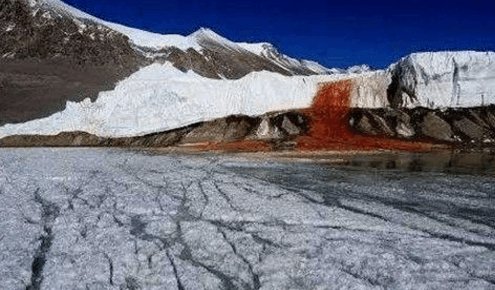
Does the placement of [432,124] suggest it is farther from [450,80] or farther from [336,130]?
[336,130]

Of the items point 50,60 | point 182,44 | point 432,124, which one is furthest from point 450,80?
point 182,44

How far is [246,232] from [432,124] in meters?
24.9

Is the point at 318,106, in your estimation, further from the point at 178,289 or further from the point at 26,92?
the point at 178,289

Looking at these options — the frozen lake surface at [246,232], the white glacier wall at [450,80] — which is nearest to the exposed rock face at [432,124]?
the white glacier wall at [450,80]

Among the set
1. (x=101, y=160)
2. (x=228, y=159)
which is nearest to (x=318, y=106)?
(x=228, y=159)

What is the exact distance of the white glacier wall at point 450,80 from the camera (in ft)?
112

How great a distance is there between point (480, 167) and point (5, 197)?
43.4ft

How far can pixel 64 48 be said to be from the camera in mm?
66250

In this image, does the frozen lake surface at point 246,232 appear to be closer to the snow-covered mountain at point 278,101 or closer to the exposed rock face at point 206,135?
the exposed rock face at point 206,135

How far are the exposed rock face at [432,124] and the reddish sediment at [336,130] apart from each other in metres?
0.87

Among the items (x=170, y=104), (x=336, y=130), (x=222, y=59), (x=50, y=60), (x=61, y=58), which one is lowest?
(x=336, y=130)

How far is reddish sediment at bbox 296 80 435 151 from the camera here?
2790 centimetres

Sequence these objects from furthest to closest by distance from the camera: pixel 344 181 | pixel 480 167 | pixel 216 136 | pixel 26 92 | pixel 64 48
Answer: pixel 64 48
pixel 26 92
pixel 216 136
pixel 480 167
pixel 344 181

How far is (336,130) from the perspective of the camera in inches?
1230
